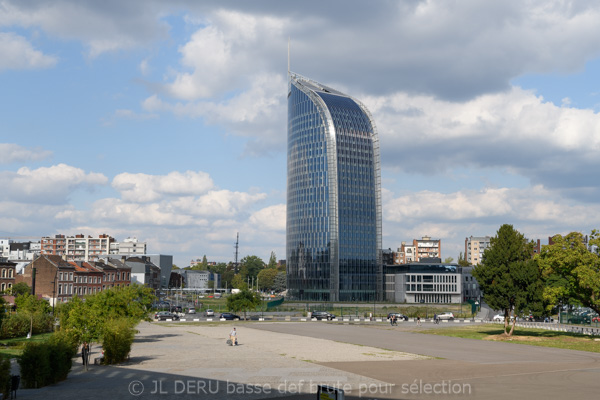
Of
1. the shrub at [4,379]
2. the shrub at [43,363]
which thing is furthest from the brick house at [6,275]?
the shrub at [4,379]

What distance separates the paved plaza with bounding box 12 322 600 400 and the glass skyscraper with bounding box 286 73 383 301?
12298cm

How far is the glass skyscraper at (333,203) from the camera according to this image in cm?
18262

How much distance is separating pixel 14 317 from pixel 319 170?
129 metres

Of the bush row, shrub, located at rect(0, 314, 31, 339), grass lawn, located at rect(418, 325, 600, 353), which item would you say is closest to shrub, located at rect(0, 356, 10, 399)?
the bush row

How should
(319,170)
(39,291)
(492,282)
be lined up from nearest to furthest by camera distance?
1. (492,282)
2. (39,291)
3. (319,170)

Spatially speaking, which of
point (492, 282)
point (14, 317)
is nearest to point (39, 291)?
point (14, 317)

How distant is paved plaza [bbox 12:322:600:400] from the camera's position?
29734 millimetres

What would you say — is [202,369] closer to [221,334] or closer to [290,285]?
[221,334]

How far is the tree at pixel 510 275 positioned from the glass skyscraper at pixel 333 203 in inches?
4435

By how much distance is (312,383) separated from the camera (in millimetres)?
32344

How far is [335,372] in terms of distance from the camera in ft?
121

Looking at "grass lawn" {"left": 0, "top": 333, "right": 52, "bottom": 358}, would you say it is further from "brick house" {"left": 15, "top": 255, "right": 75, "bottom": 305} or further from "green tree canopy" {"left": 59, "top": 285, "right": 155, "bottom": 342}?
"brick house" {"left": 15, "top": 255, "right": 75, "bottom": 305}

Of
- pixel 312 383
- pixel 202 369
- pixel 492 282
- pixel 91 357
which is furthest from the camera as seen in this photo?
pixel 492 282

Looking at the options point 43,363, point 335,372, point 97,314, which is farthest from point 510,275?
point 43,363
